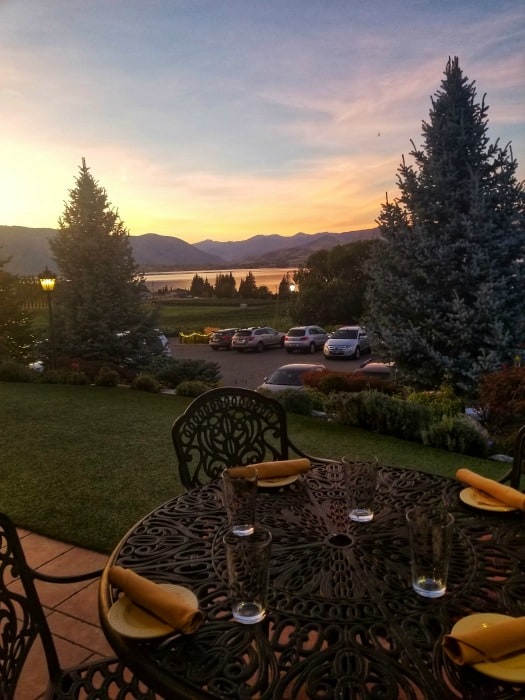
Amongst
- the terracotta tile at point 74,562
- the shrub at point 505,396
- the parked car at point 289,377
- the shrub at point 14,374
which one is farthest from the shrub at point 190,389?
the terracotta tile at point 74,562

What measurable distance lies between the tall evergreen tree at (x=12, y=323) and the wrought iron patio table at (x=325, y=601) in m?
13.8

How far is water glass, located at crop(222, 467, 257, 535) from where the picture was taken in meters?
1.79

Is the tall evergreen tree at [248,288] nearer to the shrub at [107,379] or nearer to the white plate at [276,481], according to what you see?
the shrub at [107,379]

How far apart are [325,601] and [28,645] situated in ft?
2.73

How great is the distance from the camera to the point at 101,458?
5238mm

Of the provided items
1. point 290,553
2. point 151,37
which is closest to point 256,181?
point 151,37

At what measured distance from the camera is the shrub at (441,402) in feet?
24.3

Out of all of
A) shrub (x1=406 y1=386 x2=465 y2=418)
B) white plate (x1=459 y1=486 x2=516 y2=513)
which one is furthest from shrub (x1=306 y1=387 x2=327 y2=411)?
white plate (x1=459 y1=486 x2=516 y2=513)

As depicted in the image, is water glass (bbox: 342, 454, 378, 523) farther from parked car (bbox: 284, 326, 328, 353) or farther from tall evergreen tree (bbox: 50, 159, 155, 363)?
parked car (bbox: 284, 326, 328, 353)

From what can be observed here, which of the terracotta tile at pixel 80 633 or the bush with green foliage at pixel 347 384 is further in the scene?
the bush with green foliage at pixel 347 384

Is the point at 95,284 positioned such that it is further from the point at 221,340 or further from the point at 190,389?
the point at 221,340

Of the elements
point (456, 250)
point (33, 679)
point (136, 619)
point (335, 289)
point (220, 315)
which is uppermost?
point (456, 250)

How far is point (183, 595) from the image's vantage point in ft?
4.60

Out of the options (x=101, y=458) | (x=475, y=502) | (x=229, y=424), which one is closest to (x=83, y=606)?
(x=229, y=424)
